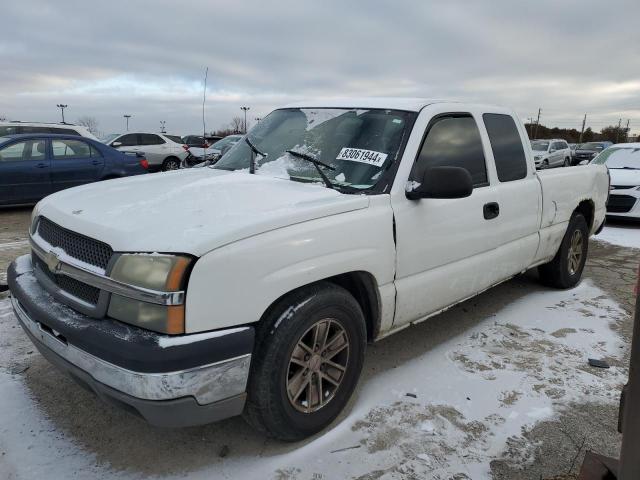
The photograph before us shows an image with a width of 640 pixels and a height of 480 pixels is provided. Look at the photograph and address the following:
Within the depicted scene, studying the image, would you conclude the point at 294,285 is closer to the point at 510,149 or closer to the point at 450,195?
the point at 450,195

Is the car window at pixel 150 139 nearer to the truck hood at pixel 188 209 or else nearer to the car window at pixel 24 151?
the car window at pixel 24 151

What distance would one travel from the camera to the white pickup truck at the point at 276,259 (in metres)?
2.16

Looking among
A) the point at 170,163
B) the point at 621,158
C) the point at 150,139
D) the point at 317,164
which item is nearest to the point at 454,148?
the point at 317,164

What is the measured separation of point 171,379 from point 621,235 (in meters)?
8.98

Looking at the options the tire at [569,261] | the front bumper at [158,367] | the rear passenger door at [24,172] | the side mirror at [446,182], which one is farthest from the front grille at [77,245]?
the rear passenger door at [24,172]

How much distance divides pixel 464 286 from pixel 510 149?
4.46 feet

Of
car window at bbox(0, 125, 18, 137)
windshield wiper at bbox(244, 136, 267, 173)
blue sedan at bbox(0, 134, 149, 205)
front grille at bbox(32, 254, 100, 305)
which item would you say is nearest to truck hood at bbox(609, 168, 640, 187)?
windshield wiper at bbox(244, 136, 267, 173)

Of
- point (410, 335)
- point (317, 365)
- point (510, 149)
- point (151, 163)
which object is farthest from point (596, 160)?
point (151, 163)

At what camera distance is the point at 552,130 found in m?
66.0

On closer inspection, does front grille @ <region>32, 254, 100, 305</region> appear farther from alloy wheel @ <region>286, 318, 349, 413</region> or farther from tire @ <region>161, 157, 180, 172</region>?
tire @ <region>161, 157, 180, 172</region>

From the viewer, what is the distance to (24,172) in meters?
9.33

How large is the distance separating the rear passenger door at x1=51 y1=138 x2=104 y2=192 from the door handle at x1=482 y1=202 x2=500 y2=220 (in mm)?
8371

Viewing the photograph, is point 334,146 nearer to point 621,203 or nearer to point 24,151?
point 24,151

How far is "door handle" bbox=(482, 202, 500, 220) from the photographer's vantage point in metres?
3.72
